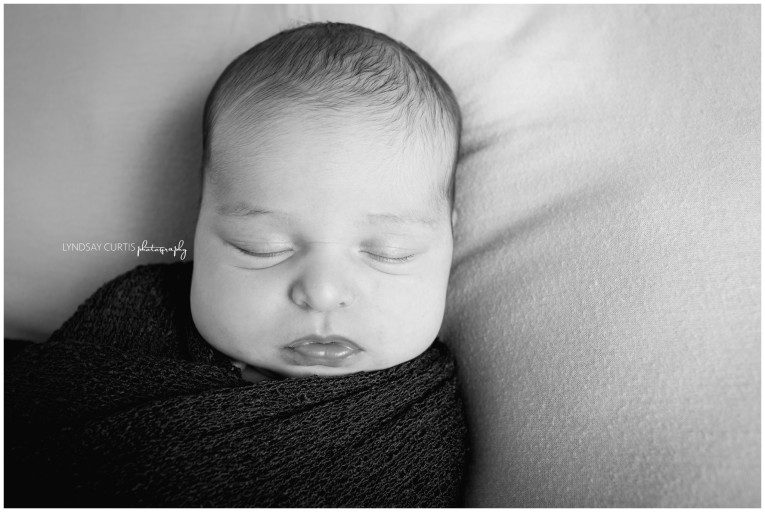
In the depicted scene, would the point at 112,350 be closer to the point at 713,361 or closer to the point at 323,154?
the point at 323,154

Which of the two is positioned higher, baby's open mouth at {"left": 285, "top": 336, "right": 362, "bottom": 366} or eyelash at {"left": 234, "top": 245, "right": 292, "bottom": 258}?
eyelash at {"left": 234, "top": 245, "right": 292, "bottom": 258}

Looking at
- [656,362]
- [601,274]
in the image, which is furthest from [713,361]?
[601,274]

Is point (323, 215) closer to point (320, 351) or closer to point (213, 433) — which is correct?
point (320, 351)

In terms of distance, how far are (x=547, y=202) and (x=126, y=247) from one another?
2.51 ft

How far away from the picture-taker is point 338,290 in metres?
0.74

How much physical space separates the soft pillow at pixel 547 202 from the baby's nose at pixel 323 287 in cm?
24

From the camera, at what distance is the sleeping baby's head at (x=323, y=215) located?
0.75 meters

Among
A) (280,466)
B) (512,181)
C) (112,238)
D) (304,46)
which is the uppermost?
(304,46)

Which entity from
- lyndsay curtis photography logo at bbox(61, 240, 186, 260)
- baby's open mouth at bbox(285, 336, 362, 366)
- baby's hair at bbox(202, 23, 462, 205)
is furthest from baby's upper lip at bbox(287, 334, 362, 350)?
lyndsay curtis photography logo at bbox(61, 240, 186, 260)

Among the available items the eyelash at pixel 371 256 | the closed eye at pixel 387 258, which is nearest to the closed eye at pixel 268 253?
the eyelash at pixel 371 256

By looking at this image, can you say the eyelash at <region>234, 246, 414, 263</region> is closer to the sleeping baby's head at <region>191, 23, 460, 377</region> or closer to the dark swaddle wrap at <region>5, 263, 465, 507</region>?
the sleeping baby's head at <region>191, 23, 460, 377</region>

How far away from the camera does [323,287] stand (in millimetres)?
731

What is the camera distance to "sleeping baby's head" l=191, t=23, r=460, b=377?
748 millimetres

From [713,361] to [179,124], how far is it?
94cm
